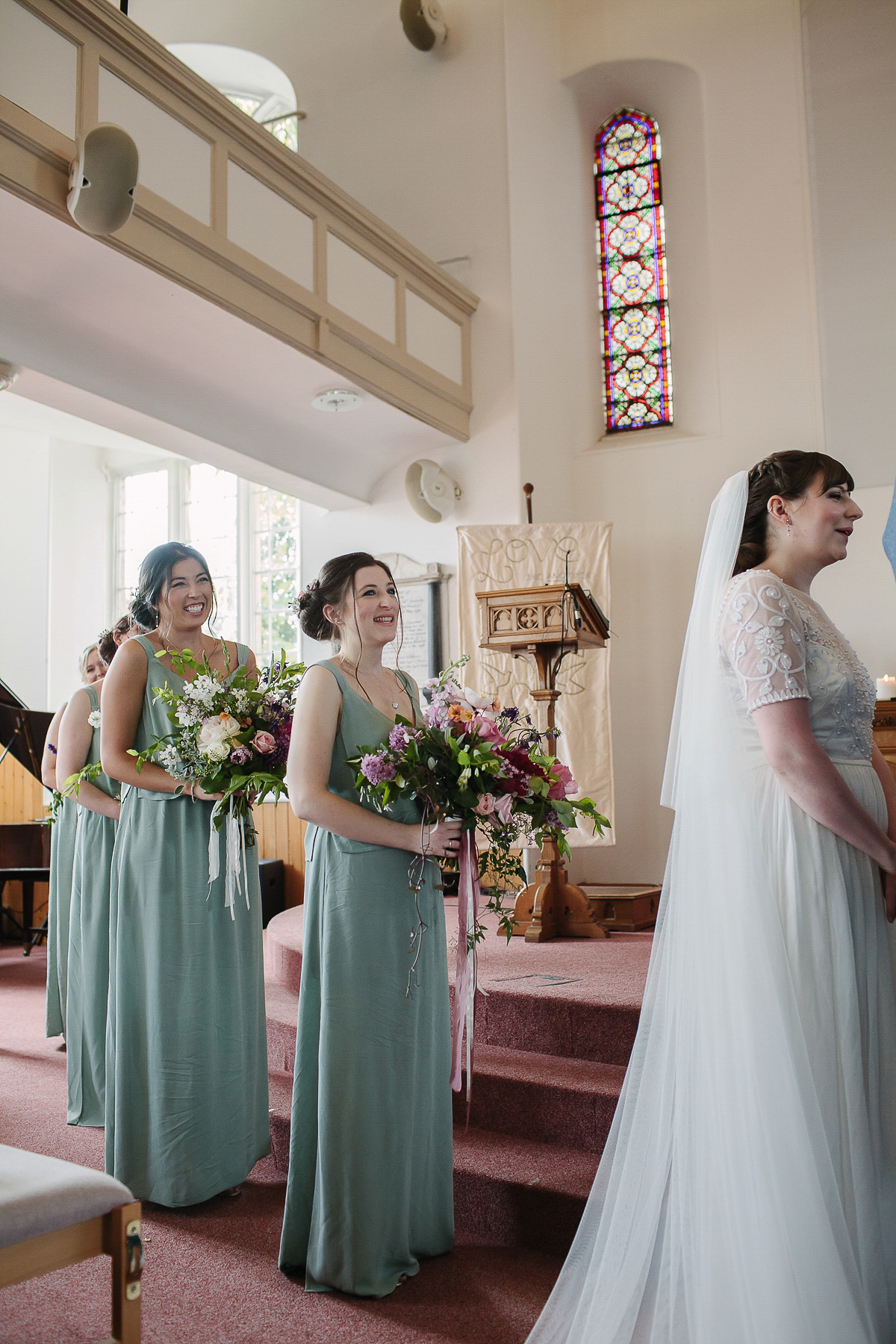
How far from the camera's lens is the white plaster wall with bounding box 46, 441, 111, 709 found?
10102 millimetres

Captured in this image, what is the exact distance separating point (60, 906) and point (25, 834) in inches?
157

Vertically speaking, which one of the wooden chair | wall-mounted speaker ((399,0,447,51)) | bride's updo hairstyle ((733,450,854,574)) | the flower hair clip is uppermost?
wall-mounted speaker ((399,0,447,51))

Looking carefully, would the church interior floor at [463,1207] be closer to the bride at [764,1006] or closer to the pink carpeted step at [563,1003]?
the pink carpeted step at [563,1003]

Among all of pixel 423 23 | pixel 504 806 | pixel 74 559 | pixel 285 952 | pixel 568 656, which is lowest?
pixel 285 952

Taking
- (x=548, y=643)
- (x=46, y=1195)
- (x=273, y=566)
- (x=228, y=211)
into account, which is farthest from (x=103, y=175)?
(x=273, y=566)

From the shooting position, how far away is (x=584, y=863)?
7.73 metres

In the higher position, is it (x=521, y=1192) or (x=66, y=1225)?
(x=66, y=1225)

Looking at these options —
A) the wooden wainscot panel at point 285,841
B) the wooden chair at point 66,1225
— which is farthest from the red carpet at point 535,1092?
the wooden wainscot panel at point 285,841

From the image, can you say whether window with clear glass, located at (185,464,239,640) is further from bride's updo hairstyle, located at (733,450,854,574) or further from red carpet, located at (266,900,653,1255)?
bride's updo hairstyle, located at (733,450,854,574)

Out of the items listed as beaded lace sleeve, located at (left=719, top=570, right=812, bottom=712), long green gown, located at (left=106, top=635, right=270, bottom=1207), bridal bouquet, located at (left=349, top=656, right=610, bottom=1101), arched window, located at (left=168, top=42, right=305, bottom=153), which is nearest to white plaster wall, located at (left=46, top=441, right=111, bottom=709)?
arched window, located at (left=168, top=42, right=305, bottom=153)

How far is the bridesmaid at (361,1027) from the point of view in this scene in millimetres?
2484

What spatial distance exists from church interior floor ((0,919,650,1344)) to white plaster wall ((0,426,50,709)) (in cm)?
590

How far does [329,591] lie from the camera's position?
2.78 meters

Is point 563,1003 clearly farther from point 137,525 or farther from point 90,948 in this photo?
point 137,525
